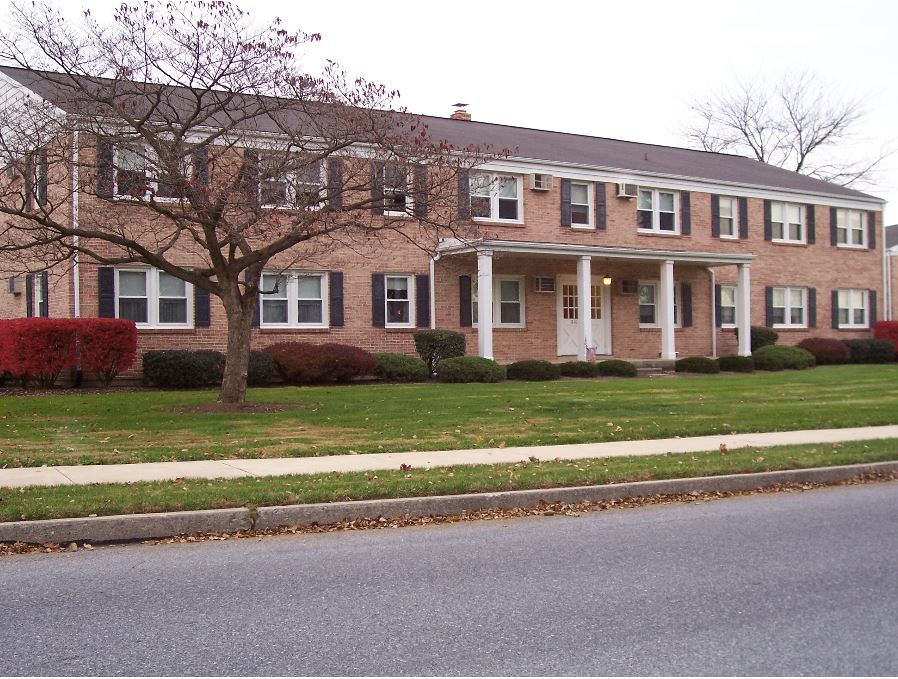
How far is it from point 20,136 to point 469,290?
13.7 m

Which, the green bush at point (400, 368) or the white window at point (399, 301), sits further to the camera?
the white window at point (399, 301)

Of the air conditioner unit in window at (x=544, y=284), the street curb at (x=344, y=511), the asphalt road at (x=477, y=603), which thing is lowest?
the asphalt road at (x=477, y=603)

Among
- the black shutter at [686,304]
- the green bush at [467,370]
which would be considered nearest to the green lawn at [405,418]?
A: the green bush at [467,370]

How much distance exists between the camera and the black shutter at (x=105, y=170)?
14859 mm

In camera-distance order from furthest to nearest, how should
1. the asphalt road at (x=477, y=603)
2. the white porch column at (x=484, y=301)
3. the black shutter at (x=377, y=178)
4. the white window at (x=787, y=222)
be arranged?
1. the white window at (x=787, y=222)
2. the white porch column at (x=484, y=301)
3. the black shutter at (x=377, y=178)
4. the asphalt road at (x=477, y=603)

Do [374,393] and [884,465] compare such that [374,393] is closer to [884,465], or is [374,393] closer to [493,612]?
[884,465]

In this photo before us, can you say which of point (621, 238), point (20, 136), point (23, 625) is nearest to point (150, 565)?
point (23, 625)

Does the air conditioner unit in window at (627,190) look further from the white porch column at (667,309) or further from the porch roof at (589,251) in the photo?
the white porch column at (667,309)

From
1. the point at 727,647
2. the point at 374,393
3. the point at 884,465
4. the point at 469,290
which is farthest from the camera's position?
the point at 469,290

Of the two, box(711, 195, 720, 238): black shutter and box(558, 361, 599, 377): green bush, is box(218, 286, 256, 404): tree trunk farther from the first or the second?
box(711, 195, 720, 238): black shutter

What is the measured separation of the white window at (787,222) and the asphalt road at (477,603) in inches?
1035

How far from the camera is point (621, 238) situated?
94.4 ft

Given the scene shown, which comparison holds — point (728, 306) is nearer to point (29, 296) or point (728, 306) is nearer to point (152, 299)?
point (152, 299)

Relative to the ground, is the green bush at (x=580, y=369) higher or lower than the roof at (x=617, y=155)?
lower
